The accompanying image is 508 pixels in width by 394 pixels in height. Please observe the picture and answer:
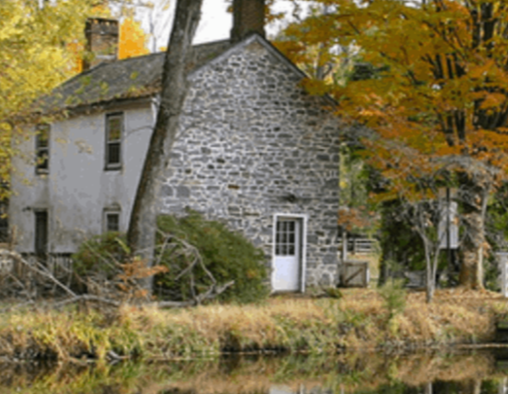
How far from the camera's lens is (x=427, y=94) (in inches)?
965

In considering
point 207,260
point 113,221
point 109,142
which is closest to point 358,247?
point 113,221

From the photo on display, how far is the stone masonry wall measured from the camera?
83.7 ft

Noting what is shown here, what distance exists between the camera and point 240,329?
18.1 meters

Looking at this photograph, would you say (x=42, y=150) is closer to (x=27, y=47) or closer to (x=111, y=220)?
(x=111, y=220)

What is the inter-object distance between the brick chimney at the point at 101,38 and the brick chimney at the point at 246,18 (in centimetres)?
627

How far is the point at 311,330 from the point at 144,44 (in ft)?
94.8

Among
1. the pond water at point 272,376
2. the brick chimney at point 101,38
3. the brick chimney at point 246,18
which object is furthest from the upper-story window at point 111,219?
the pond water at point 272,376

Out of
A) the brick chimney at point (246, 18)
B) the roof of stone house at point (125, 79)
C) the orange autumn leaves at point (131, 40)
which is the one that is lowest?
the roof of stone house at point (125, 79)

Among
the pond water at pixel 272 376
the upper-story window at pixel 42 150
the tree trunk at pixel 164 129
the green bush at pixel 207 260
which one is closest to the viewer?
the pond water at pixel 272 376

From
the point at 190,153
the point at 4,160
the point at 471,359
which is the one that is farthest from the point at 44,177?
the point at 471,359

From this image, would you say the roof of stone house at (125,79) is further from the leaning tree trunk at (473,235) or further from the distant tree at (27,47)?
the leaning tree trunk at (473,235)

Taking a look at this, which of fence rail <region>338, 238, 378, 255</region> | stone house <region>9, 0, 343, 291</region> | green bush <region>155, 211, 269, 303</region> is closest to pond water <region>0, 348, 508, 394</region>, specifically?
green bush <region>155, 211, 269, 303</region>

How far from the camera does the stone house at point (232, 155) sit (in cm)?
2561

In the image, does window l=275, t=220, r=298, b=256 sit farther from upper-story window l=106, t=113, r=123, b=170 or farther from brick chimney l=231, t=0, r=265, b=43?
brick chimney l=231, t=0, r=265, b=43
